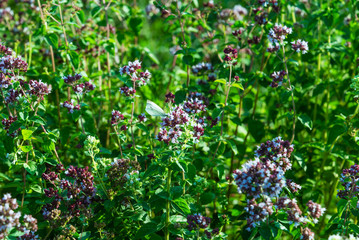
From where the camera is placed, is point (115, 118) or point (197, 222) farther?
point (115, 118)

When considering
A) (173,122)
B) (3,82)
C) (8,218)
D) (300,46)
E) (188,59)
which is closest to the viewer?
(8,218)

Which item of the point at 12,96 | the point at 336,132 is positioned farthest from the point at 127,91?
the point at 336,132

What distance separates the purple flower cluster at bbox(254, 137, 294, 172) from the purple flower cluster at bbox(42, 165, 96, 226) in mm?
1093

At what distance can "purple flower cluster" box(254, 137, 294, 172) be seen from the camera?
2.52 metres

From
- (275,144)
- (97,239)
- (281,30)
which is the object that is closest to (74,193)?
(97,239)

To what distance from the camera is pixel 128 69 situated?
3006 mm

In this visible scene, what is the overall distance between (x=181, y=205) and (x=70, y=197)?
68 centimetres

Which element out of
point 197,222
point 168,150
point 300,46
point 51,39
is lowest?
point 197,222

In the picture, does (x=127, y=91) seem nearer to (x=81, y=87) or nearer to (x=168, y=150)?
(x=81, y=87)

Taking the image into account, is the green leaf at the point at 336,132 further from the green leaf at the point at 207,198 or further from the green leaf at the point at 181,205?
the green leaf at the point at 181,205

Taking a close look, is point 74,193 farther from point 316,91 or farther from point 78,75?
point 316,91

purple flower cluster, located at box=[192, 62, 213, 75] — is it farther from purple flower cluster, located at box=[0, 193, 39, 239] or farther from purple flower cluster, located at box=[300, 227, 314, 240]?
purple flower cluster, located at box=[0, 193, 39, 239]

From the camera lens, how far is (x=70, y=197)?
2537 mm

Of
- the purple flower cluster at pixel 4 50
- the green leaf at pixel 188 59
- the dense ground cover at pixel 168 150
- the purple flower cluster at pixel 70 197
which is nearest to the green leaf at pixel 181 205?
the dense ground cover at pixel 168 150
